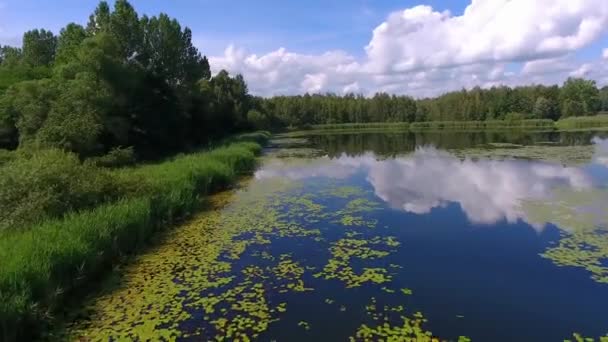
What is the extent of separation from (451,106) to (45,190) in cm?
11030

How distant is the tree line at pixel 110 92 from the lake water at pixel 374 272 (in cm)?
1031

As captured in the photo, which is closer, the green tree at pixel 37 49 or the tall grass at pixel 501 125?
the green tree at pixel 37 49

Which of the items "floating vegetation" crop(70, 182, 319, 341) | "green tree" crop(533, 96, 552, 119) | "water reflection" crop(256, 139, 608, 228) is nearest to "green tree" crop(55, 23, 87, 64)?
"water reflection" crop(256, 139, 608, 228)

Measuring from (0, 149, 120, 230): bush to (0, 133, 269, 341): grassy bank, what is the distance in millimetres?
28

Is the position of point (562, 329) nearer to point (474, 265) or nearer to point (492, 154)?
point (474, 265)

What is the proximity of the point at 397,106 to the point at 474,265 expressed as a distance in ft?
379

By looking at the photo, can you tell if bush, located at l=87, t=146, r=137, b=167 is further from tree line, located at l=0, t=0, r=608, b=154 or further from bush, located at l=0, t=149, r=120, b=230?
bush, located at l=0, t=149, r=120, b=230

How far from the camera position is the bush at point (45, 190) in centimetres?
900

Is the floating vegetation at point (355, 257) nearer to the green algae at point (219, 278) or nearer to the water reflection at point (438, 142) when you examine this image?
the green algae at point (219, 278)

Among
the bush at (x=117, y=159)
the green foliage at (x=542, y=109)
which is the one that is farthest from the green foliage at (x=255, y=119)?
the green foliage at (x=542, y=109)

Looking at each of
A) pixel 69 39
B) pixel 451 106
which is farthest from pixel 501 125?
pixel 69 39

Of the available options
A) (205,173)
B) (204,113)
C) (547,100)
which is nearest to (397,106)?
(547,100)

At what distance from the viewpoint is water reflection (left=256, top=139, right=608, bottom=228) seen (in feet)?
47.8

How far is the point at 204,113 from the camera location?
147 feet
